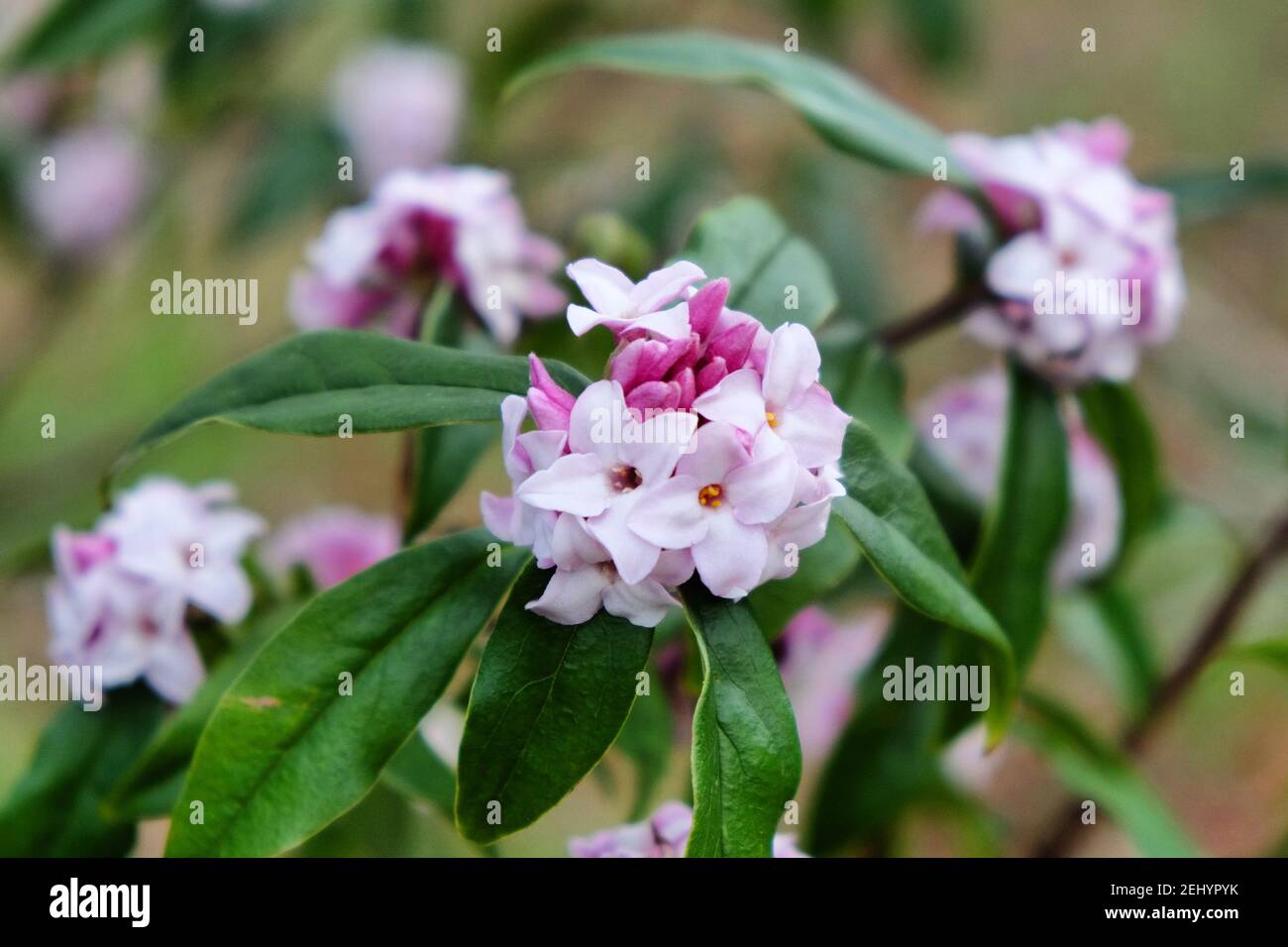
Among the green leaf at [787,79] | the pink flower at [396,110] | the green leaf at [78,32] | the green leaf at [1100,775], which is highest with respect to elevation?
the pink flower at [396,110]

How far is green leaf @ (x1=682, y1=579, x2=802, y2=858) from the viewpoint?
1.85 feet

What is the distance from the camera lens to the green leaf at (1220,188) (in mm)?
1137

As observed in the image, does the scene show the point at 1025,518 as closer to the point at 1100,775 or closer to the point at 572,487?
the point at 1100,775

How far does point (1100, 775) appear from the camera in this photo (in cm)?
107

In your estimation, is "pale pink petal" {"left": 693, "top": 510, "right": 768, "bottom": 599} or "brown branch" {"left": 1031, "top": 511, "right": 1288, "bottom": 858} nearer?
"pale pink petal" {"left": 693, "top": 510, "right": 768, "bottom": 599}

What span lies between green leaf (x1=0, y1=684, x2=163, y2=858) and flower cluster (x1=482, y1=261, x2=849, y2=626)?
1.14 ft

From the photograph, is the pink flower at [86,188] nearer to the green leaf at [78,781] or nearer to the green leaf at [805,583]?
the green leaf at [78,781]

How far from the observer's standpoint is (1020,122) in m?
2.54

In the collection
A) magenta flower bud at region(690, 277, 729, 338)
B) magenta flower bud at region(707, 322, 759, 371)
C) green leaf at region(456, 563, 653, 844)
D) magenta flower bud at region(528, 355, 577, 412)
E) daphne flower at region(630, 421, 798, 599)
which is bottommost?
green leaf at region(456, 563, 653, 844)

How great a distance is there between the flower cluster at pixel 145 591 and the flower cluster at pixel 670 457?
0.29 meters

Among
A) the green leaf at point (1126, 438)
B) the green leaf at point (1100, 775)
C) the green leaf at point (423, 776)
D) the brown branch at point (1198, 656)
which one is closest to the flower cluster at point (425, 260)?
the green leaf at point (423, 776)

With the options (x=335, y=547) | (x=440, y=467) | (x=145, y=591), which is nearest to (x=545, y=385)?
(x=440, y=467)

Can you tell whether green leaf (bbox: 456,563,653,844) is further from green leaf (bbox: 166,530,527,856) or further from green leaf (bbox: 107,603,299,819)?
green leaf (bbox: 107,603,299,819)

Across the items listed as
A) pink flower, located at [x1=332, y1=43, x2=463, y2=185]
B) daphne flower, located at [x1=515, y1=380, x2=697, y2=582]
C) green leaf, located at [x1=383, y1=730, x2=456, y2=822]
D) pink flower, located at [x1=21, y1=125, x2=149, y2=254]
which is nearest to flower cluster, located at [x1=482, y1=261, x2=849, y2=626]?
daphne flower, located at [x1=515, y1=380, x2=697, y2=582]
